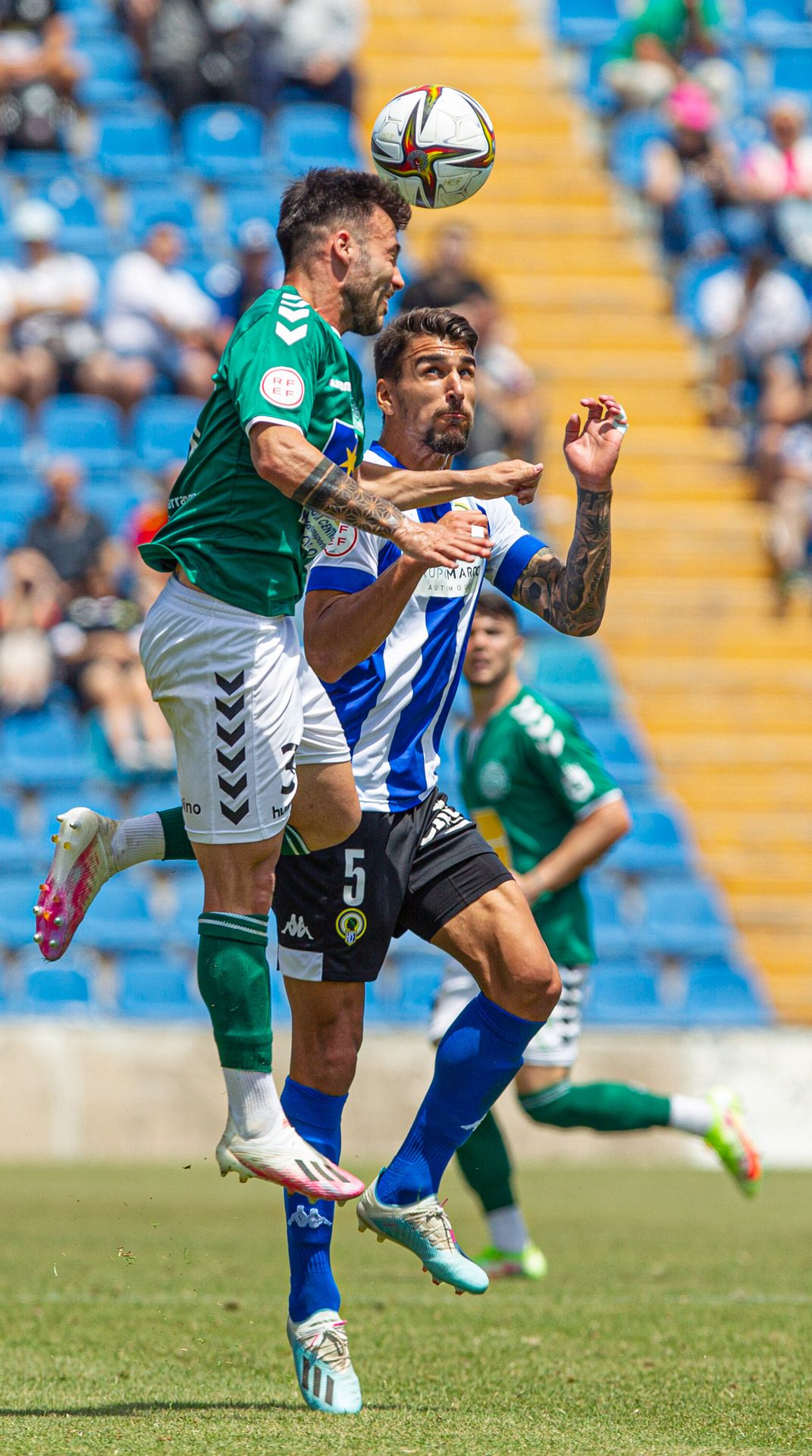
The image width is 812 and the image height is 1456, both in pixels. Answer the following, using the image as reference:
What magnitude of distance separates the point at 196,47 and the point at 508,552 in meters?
13.0

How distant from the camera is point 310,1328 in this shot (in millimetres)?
5266

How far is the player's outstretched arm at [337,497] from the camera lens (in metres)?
4.71

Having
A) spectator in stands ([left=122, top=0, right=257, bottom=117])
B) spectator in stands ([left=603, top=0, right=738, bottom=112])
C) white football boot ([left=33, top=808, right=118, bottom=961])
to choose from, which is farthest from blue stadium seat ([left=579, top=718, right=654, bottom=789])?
white football boot ([left=33, top=808, right=118, bottom=961])

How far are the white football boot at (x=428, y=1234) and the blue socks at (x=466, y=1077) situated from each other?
12 centimetres

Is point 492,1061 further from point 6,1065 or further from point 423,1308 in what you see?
point 6,1065

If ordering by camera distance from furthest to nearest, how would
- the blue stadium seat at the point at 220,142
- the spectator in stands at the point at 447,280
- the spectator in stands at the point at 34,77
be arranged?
the blue stadium seat at the point at 220,142 → the spectator in stands at the point at 34,77 → the spectator in stands at the point at 447,280

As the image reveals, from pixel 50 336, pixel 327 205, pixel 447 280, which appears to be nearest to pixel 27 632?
pixel 50 336

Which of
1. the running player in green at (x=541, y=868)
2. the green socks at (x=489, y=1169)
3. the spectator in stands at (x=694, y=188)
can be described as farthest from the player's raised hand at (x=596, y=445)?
the spectator in stands at (x=694, y=188)

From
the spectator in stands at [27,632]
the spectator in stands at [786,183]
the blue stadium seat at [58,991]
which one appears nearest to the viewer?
the blue stadium seat at [58,991]

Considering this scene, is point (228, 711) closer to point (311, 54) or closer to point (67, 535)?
point (67, 535)

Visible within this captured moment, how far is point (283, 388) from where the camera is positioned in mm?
4789

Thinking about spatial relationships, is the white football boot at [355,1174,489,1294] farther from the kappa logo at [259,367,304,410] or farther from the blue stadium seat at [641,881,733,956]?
the blue stadium seat at [641,881,733,956]

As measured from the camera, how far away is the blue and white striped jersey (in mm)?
5574

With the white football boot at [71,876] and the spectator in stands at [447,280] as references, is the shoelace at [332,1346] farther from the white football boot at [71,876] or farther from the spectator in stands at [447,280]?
the spectator in stands at [447,280]
